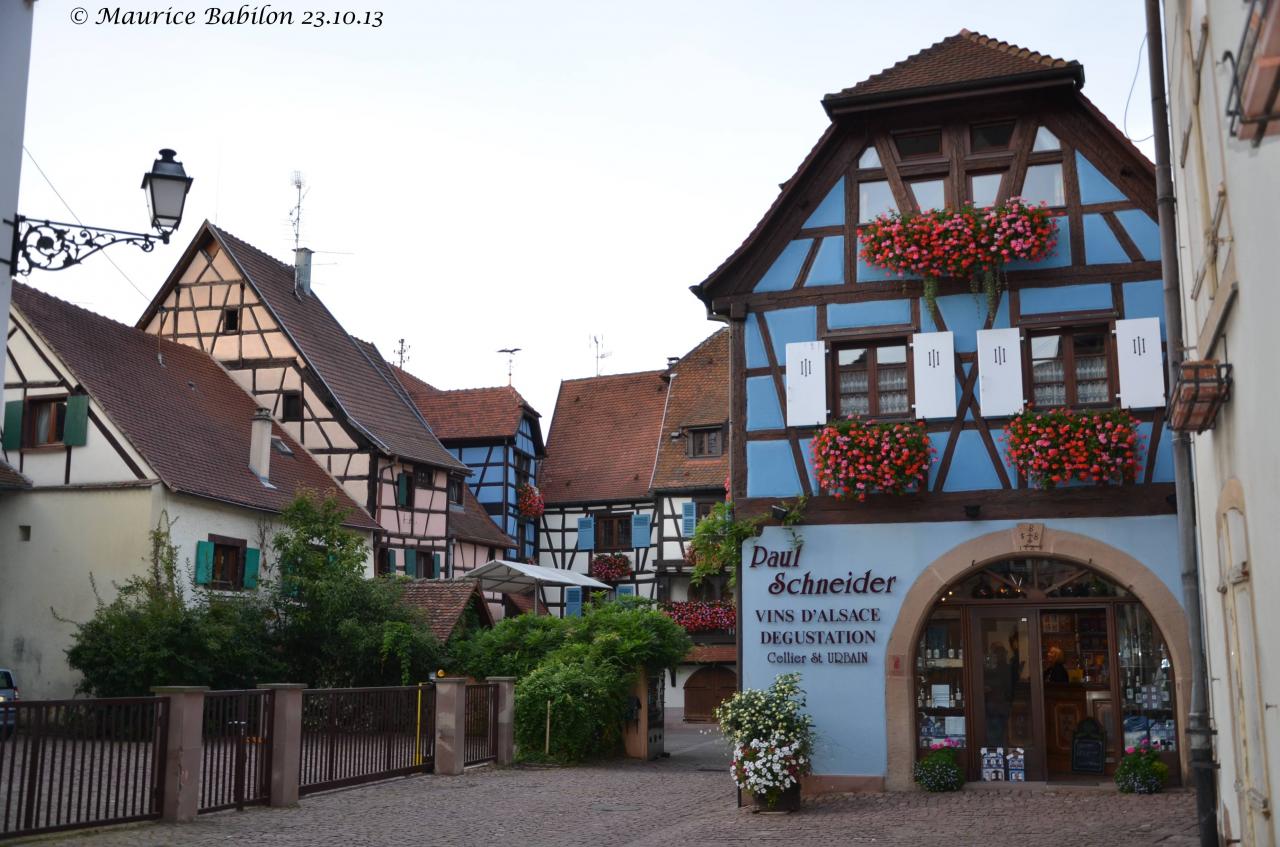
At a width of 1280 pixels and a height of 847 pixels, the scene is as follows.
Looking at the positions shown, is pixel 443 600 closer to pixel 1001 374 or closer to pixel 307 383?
pixel 307 383

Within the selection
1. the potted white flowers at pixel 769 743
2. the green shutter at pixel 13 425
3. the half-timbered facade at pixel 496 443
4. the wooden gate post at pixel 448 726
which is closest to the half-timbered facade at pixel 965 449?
the potted white flowers at pixel 769 743

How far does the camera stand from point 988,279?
15.3m

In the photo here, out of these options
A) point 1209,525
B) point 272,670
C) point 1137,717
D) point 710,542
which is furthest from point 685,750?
point 1209,525

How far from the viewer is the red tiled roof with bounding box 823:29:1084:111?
15.7m

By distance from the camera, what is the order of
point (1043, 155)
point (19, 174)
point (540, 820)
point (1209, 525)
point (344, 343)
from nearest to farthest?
point (1209, 525), point (19, 174), point (540, 820), point (1043, 155), point (344, 343)

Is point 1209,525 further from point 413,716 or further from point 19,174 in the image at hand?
point 413,716

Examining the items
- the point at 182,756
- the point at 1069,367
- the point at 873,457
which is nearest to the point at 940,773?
the point at 873,457

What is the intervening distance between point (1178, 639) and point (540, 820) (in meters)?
6.88

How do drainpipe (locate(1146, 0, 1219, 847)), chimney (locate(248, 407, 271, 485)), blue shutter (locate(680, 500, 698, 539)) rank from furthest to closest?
1. blue shutter (locate(680, 500, 698, 539))
2. chimney (locate(248, 407, 271, 485))
3. drainpipe (locate(1146, 0, 1219, 847))

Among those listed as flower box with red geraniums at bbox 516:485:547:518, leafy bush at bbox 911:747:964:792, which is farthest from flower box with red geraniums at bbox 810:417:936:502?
flower box with red geraniums at bbox 516:485:547:518

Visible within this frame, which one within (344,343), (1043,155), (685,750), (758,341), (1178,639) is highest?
(344,343)

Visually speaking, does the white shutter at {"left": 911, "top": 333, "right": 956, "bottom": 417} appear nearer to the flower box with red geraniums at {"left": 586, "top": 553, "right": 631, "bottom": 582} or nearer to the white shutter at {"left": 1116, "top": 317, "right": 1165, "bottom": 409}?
the white shutter at {"left": 1116, "top": 317, "right": 1165, "bottom": 409}

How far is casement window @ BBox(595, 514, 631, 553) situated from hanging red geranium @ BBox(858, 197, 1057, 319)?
86.7 ft

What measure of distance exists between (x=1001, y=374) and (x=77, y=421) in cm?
1698
